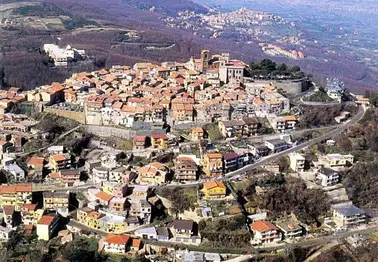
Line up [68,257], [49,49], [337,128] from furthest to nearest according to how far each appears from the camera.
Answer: [49,49] → [337,128] → [68,257]

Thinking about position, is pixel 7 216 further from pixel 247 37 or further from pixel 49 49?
pixel 247 37

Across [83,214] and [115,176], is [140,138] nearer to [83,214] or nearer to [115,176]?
[115,176]

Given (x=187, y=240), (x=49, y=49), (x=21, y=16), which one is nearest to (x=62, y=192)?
(x=187, y=240)

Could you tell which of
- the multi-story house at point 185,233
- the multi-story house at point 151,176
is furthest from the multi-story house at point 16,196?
the multi-story house at point 185,233

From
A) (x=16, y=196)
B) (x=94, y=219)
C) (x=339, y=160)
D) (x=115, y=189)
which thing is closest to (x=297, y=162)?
(x=339, y=160)

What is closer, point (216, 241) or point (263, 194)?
point (216, 241)

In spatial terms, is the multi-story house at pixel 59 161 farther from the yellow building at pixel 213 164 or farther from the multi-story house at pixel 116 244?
the yellow building at pixel 213 164

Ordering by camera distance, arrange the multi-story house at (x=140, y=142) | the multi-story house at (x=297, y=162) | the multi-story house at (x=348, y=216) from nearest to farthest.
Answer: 1. the multi-story house at (x=348, y=216)
2. the multi-story house at (x=297, y=162)
3. the multi-story house at (x=140, y=142)

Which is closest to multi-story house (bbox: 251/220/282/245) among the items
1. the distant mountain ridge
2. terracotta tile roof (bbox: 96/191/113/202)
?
terracotta tile roof (bbox: 96/191/113/202)
